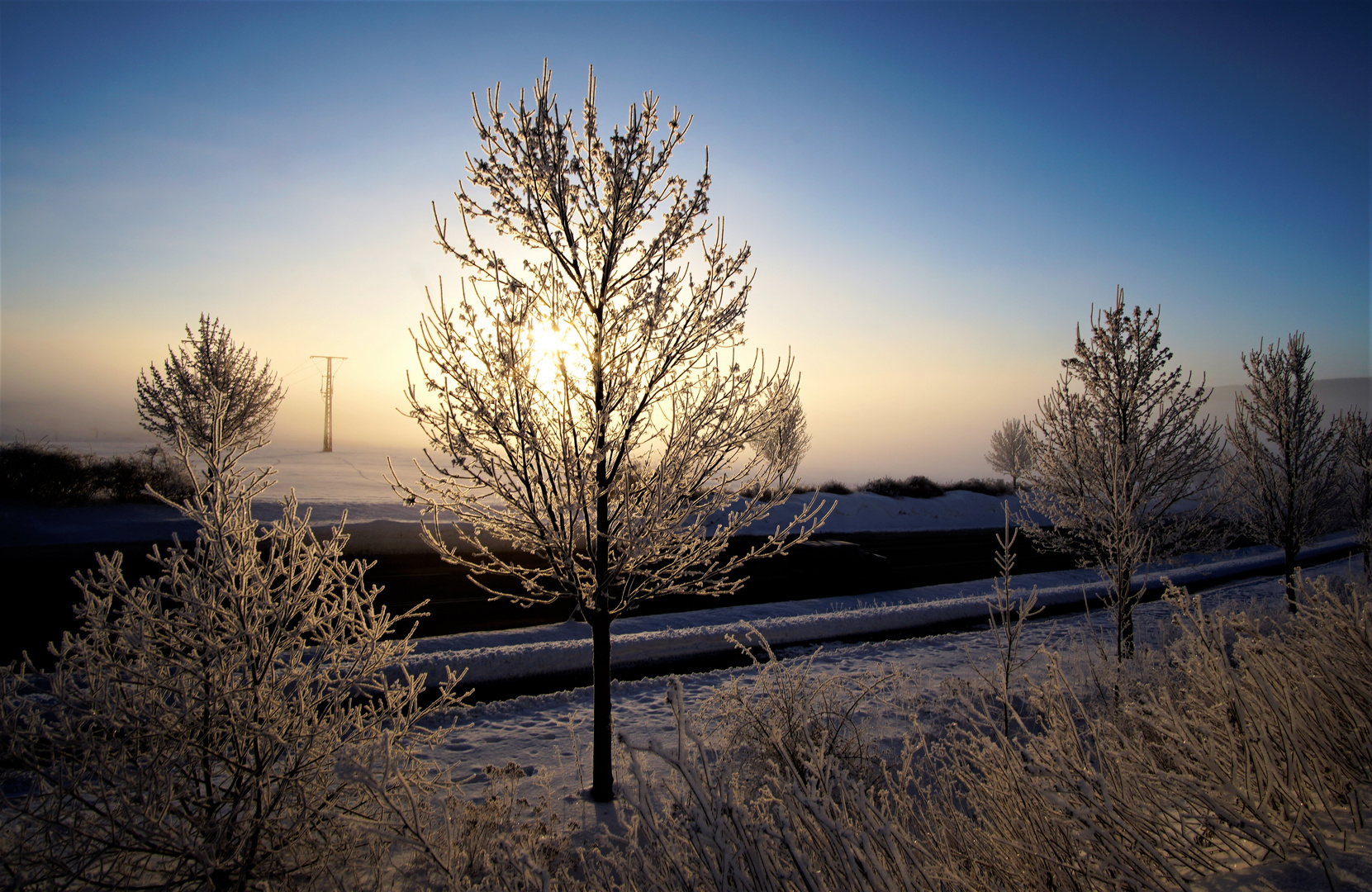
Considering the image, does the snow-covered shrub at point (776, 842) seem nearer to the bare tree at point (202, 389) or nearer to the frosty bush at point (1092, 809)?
the frosty bush at point (1092, 809)

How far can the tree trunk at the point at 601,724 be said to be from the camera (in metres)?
5.07

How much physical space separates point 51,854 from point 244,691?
0.94 m

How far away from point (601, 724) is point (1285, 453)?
13279 mm

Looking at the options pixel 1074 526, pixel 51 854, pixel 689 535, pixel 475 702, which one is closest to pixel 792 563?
pixel 1074 526

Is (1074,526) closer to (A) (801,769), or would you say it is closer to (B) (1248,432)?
(B) (1248,432)

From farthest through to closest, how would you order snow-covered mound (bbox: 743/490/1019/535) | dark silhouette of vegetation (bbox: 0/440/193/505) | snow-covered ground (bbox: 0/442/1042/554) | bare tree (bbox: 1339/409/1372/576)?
snow-covered mound (bbox: 743/490/1019/535)
dark silhouette of vegetation (bbox: 0/440/193/505)
snow-covered ground (bbox: 0/442/1042/554)
bare tree (bbox: 1339/409/1372/576)

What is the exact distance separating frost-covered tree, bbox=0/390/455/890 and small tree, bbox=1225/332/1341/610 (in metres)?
14.6

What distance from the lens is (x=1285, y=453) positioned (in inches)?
441

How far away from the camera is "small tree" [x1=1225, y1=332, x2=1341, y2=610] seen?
1106 cm

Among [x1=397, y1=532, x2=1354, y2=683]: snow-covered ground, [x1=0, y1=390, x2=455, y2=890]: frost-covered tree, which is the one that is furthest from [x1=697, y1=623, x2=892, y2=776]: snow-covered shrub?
[x1=0, y1=390, x2=455, y2=890]: frost-covered tree

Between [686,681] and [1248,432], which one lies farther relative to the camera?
[1248,432]

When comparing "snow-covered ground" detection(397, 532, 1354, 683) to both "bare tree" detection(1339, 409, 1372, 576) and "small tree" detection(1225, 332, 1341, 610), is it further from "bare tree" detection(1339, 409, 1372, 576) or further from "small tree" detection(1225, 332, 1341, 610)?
"bare tree" detection(1339, 409, 1372, 576)

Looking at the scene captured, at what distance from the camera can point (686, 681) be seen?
7.86 m

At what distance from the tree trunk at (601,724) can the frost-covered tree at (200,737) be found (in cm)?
198
